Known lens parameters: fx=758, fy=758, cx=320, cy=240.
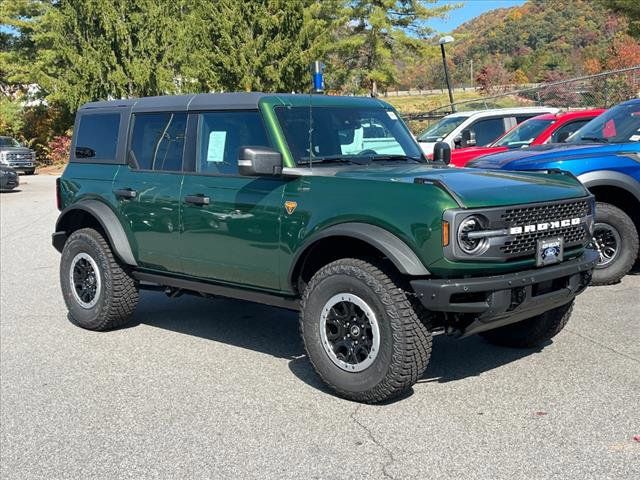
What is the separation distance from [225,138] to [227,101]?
0.28 m

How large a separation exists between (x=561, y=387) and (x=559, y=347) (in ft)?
3.12

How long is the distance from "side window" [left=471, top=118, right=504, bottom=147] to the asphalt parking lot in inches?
301

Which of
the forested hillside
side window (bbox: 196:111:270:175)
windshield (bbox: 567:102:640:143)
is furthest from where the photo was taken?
the forested hillside

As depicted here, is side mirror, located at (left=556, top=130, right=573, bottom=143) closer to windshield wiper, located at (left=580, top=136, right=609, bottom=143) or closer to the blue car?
windshield wiper, located at (left=580, top=136, right=609, bottom=143)

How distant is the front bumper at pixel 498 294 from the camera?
14.1 feet

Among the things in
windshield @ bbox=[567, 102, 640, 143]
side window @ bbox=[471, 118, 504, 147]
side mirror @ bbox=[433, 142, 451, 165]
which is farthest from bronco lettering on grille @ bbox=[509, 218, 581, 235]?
side window @ bbox=[471, 118, 504, 147]

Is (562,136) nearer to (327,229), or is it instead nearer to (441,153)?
(441,153)

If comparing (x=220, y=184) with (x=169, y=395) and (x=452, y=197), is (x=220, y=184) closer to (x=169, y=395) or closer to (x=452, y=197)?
(x=169, y=395)

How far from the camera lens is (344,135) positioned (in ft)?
18.6

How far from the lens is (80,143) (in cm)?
705

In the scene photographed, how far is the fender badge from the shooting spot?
504 cm

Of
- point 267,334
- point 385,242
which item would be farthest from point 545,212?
point 267,334

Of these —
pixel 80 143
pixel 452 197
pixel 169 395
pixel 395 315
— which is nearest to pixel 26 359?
pixel 169 395

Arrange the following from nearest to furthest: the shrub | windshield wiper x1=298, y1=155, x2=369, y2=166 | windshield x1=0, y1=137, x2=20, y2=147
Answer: windshield wiper x1=298, y1=155, x2=369, y2=166, windshield x1=0, y1=137, x2=20, y2=147, the shrub
